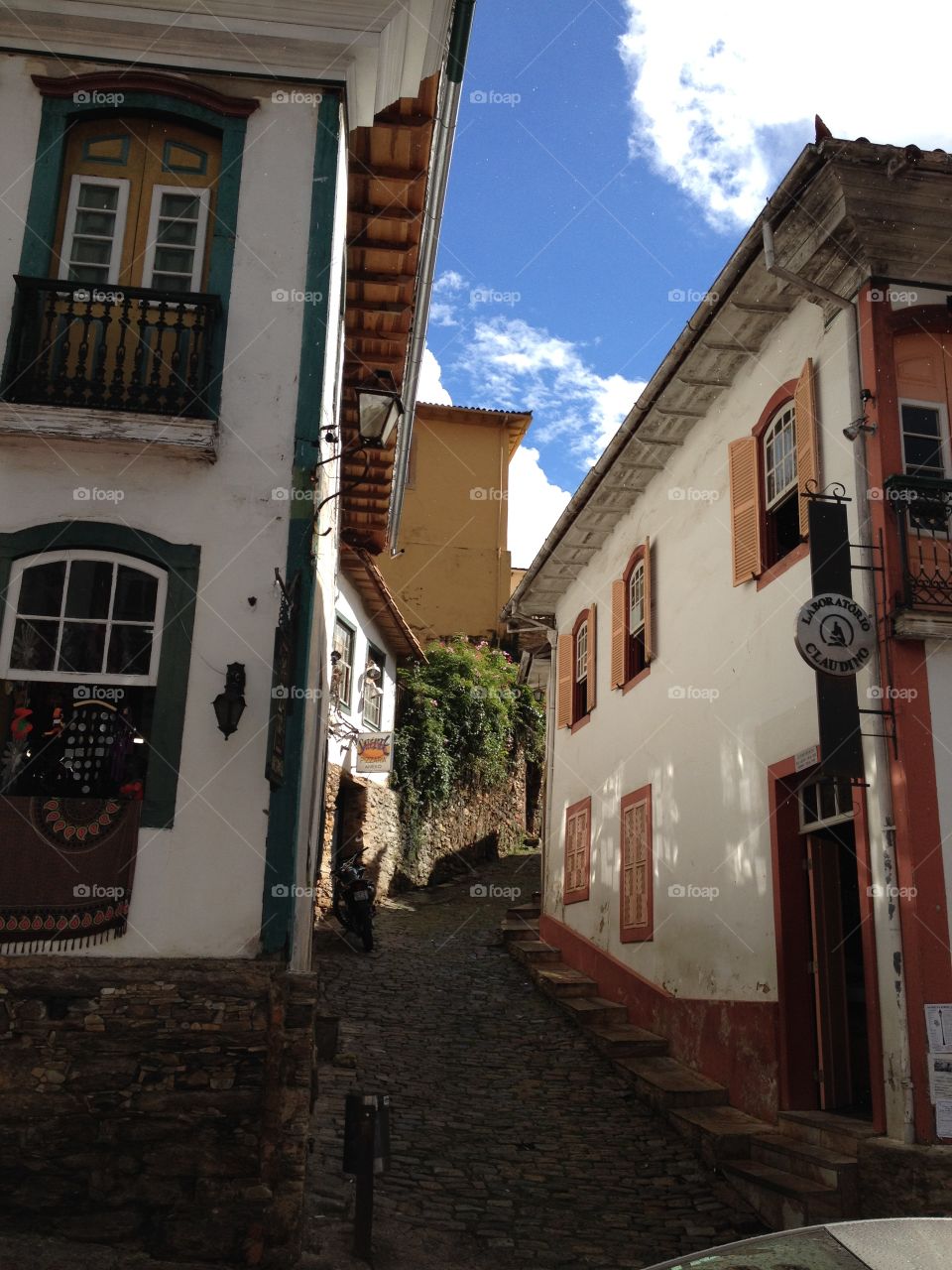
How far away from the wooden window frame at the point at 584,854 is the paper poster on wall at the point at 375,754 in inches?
153

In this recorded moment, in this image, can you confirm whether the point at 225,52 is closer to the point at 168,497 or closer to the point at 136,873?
the point at 168,497

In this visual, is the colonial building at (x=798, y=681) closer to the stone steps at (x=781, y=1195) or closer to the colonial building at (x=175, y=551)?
the stone steps at (x=781, y=1195)

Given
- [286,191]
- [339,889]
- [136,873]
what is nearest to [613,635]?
[339,889]

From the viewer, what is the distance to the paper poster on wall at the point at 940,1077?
272 inches

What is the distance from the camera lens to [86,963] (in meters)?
6.55

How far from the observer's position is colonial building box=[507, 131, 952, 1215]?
24.6ft

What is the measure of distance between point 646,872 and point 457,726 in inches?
416

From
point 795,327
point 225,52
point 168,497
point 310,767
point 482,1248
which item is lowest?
point 482,1248

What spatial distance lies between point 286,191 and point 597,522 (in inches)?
293

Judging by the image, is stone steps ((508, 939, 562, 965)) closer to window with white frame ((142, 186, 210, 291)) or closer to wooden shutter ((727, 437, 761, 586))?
wooden shutter ((727, 437, 761, 586))

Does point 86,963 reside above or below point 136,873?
below

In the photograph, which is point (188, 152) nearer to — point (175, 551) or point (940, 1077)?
point (175, 551)

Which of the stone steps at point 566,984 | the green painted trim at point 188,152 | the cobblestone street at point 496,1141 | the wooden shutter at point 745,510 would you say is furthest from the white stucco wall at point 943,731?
the stone steps at point 566,984

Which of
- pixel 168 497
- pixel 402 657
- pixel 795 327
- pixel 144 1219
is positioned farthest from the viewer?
pixel 402 657
